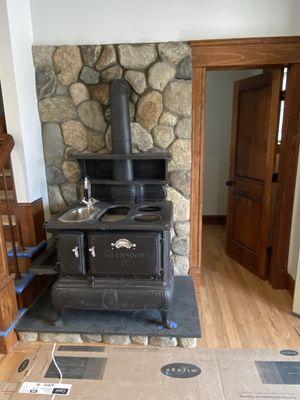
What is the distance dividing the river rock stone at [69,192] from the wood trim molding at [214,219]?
2406 millimetres

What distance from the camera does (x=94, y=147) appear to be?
263 cm

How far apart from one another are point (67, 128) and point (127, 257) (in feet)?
4.17

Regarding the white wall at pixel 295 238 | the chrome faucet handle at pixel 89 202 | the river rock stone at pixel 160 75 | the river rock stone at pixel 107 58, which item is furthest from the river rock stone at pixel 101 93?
the white wall at pixel 295 238

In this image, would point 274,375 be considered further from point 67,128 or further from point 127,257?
point 67,128

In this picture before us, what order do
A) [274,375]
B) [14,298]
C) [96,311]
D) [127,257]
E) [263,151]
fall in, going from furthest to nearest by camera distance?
1. [263,151]
2. [96,311]
3. [14,298]
4. [127,257]
5. [274,375]

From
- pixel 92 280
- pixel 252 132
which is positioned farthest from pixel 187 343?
pixel 252 132

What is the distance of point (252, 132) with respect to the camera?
9.78 ft

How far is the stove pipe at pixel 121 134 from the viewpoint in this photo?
2.35 metres

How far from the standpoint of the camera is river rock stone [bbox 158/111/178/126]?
250 centimetres

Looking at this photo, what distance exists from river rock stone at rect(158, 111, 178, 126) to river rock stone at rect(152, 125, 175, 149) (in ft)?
0.11

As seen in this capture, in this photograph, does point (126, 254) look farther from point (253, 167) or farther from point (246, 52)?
point (246, 52)

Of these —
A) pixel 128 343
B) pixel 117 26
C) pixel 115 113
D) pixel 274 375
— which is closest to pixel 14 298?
pixel 128 343

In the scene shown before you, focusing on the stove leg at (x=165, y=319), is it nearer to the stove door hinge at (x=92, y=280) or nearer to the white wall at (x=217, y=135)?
the stove door hinge at (x=92, y=280)

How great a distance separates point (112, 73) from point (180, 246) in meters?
1.58
